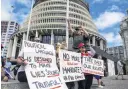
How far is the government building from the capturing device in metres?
63.1

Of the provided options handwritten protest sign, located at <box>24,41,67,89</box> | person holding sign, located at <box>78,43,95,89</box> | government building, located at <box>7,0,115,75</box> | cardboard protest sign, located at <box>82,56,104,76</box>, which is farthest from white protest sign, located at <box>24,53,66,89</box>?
government building, located at <box>7,0,115,75</box>

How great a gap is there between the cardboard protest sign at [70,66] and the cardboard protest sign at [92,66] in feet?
0.69

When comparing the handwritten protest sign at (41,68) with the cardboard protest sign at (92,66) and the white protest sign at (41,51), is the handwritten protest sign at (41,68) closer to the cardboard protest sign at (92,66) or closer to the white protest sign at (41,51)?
the white protest sign at (41,51)

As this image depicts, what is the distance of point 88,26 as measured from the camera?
70.8 metres

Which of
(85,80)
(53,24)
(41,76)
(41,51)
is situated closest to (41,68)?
(41,76)

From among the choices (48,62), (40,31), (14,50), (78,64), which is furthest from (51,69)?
(14,50)

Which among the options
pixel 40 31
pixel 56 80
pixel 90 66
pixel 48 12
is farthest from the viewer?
pixel 48 12

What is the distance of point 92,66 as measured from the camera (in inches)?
261

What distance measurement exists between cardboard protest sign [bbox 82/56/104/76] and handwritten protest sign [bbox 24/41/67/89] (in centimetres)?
118

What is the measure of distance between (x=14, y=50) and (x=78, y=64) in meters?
62.1

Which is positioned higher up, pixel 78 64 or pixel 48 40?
pixel 48 40

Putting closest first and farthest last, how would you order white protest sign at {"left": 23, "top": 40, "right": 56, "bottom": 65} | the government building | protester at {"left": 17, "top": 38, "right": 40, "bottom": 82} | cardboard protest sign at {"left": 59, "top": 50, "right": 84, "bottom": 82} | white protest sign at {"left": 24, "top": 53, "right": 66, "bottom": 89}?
1. white protest sign at {"left": 24, "top": 53, "right": 66, "bottom": 89}
2. protester at {"left": 17, "top": 38, "right": 40, "bottom": 82}
3. white protest sign at {"left": 23, "top": 40, "right": 56, "bottom": 65}
4. cardboard protest sign at {"left": 59, "top": 50, "right": 84, "bottom": 82}
5. the government building

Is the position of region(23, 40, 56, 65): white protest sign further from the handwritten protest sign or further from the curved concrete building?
the curved concrete building

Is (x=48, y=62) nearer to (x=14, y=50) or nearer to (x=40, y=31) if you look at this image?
(x=40, y=31)
